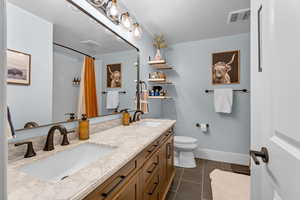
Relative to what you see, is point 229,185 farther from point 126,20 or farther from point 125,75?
point 126,20

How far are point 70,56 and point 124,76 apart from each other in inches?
30.6

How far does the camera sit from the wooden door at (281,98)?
0.42m

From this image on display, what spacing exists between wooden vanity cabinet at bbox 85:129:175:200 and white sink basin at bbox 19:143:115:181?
20 centimetres

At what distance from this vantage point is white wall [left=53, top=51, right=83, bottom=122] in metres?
1.01

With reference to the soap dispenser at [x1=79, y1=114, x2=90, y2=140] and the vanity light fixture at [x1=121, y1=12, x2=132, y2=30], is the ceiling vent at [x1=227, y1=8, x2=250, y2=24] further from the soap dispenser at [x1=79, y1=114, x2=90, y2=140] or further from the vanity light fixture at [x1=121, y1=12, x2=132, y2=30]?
the soap dispenser at [x1=79, y1=114, x2=90, y2=140]

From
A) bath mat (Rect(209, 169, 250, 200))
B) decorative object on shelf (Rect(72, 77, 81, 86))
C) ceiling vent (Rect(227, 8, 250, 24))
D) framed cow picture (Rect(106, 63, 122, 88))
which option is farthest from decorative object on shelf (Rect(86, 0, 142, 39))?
bath mat (Rect(209, 169, 250, 200))

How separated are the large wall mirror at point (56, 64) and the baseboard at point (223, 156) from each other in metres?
2.11

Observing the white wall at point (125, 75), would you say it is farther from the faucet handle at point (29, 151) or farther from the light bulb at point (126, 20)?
the faucet handle at point (29, 151)

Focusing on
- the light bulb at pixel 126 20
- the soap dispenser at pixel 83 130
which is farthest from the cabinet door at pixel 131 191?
the light bulb at pixel 126 20

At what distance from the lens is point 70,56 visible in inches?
44.4

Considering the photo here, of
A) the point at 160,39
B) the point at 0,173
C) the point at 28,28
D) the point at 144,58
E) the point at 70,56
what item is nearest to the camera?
the point at 0,173

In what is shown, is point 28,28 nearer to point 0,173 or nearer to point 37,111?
point 37,111

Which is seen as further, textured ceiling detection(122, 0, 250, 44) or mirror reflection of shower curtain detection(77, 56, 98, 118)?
textured ceiling detection(122, 0, 250, 44)

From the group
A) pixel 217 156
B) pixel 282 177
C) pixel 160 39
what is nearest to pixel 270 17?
pixel 282 177
